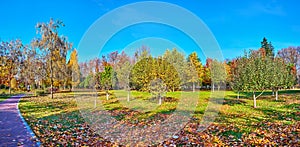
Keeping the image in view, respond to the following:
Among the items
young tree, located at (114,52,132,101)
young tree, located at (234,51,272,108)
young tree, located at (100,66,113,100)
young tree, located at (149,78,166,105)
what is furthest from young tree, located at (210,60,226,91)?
young tree, located at (149,78,166,105)

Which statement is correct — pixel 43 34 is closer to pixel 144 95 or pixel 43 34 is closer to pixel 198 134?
pixel 144 95

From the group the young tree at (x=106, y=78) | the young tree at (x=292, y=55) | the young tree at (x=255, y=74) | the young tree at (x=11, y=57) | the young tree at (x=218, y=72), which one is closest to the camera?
the young tree at (x=255, y=74)

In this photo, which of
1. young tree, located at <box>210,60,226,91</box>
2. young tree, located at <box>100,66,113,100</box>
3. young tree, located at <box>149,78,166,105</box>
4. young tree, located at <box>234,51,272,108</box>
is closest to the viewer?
young tree, located at <box>234,51,272,108</box>

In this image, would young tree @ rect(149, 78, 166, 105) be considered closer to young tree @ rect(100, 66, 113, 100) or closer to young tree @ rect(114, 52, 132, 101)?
young tree @ rect(114, 52, 132, 101)

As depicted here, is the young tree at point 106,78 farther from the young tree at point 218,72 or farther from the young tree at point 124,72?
the young tree at point 218,72

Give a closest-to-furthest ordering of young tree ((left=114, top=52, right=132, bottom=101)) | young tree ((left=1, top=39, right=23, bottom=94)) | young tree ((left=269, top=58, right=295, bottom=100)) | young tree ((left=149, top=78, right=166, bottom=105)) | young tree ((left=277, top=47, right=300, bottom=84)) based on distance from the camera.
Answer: young tree ((left=269, top=58, right=295, bottom=100)) < young tree ((left=149, top=78, right=166, bottom=105)) < young tree ((left=114, top=52, right=132, bottom=101)) < young tree ((left=1, top=39, right=23, bottom=94)) < young tree ((left=277, top=47, right=300, bottom=84))

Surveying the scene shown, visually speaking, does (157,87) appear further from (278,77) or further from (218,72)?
(218,72)

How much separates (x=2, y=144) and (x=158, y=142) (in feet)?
15.2

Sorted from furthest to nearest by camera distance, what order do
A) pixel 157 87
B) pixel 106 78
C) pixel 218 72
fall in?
1. pixel 218 72
2. pixel 106 78
3. pixel 157 87

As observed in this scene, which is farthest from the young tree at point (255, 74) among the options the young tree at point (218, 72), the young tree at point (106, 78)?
the young tree at point (218, 72)

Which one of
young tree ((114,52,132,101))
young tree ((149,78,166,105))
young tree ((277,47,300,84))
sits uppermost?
young tree ((277,47,300,84))

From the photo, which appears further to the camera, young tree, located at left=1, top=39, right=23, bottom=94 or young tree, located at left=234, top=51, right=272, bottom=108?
young tree, located at left=1, top=39, right=23, bottom=94

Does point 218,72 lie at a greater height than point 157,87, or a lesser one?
greater

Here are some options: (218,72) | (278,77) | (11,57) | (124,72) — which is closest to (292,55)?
(218,72)
